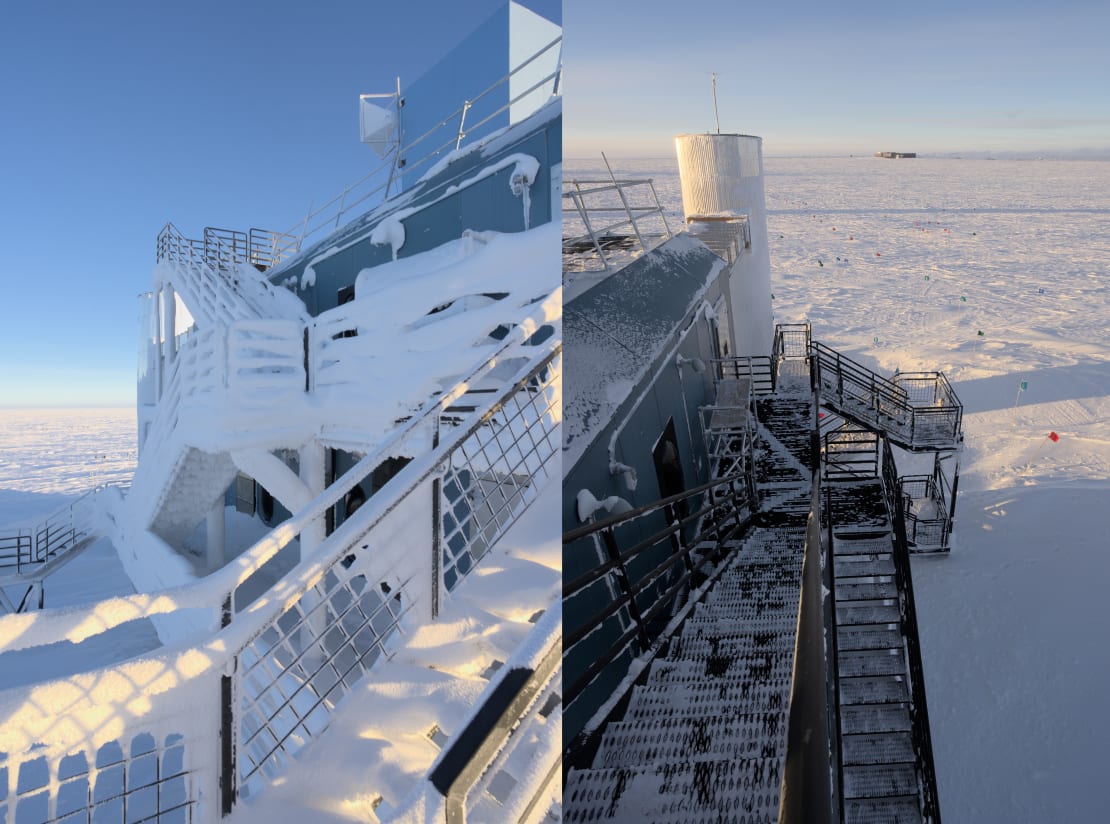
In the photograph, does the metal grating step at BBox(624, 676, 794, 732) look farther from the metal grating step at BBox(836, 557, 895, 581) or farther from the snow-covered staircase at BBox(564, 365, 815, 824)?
the metal grating step at BBox(836, 557, 895, 581)

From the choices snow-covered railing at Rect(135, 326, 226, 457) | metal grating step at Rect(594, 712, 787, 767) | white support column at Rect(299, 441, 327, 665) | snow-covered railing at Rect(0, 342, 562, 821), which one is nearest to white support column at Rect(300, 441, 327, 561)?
white support column at Rect(299, 441, 327, 665)

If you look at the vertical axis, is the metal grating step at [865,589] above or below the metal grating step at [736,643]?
below

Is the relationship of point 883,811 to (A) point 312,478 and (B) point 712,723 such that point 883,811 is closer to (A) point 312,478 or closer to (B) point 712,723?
(B) point 712,723

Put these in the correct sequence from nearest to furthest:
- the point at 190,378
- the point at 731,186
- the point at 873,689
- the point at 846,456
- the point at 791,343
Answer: the point at 873,689, the point at 190,378, the point at 731,186, the point at 846,456, the point at 791,343

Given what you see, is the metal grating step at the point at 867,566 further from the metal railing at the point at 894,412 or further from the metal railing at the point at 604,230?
the metal railing at the point at 894,412

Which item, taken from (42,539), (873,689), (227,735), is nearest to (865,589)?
(873,689)

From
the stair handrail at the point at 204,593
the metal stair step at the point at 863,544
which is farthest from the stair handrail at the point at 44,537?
the metal stair step at the point at 863,544
